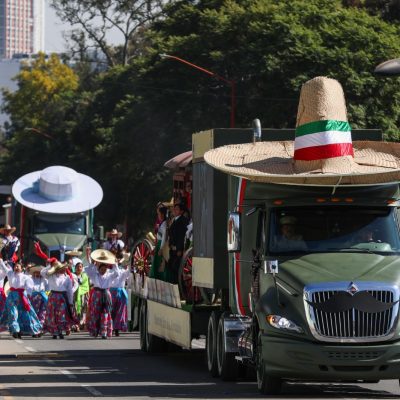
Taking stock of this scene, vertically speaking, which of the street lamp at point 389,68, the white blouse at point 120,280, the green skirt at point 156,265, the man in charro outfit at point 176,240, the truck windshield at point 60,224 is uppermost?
the street lamp at point 389,68

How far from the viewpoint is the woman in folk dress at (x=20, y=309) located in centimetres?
3027

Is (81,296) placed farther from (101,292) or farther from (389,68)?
(389,68)

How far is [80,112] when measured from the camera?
274ft

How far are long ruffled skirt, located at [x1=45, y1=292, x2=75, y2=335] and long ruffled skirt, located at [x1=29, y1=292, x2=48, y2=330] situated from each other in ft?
3.56

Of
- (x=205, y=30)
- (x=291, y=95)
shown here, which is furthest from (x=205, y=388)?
(x=205, y=30)

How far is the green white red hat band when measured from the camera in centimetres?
1658

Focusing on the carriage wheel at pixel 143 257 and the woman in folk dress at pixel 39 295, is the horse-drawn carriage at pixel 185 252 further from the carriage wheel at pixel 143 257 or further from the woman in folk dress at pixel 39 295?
the woman in folk dress at pixel 39 295

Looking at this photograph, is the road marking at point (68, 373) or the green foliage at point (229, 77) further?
the green foliage at point (229, 77)

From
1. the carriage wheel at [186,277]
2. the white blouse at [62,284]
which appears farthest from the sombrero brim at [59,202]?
the carriage wheel at [186,277]

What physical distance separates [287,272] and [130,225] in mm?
55130

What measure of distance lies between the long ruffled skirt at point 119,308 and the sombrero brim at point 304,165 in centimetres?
1229

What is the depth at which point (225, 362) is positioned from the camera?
18172 mm

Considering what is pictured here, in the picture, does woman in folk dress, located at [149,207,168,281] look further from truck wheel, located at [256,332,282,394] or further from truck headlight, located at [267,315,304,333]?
truck headlight, located at [267,315,304,333]

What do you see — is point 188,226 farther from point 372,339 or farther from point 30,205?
point 30,205
